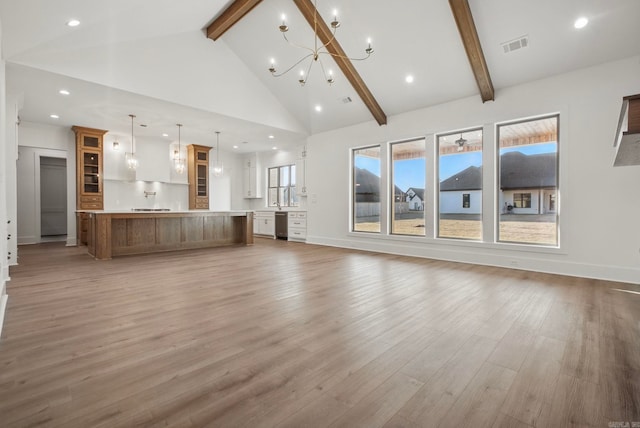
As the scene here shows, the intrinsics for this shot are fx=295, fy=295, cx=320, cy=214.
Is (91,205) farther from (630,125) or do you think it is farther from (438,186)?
(630,125)

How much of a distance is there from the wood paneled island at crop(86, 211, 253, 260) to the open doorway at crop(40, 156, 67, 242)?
3835 millimetres

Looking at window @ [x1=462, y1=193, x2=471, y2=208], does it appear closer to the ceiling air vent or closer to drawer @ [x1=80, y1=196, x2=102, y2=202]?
the ceiling air vent

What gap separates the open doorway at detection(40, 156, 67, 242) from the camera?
29.3ft

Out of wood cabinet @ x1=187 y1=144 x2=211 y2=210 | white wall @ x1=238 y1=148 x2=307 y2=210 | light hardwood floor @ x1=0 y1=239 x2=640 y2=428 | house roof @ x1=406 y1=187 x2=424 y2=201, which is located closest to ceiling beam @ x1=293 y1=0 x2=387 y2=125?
house roof @ x1=406 y1=187 x2=424 y2=201

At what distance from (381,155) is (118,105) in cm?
558

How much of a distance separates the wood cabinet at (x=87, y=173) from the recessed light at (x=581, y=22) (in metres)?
9.87

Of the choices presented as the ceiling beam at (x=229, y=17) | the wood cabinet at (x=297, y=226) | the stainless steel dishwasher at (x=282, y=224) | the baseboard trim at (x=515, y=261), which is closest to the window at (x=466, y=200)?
the baseboard trim at (x=515, y=261)

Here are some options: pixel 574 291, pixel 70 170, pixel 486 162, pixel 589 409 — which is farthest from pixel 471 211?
pixel 70 170

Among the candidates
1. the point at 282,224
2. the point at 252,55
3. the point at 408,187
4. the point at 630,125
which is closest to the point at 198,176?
the point at 282,224

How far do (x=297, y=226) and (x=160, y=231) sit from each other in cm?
371

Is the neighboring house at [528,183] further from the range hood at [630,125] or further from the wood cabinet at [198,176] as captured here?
the wood cabinet at [198,176]

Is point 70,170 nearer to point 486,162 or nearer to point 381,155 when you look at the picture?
point 381,155

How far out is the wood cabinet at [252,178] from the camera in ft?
36.1

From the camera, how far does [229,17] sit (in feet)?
16.8
